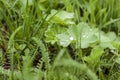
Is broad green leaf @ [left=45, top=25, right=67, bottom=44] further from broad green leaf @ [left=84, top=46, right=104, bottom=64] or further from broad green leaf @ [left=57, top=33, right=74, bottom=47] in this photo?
broad green leaf @ [left=84, top=46, right=104, bottom=64]

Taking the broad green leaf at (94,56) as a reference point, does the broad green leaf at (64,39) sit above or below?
above

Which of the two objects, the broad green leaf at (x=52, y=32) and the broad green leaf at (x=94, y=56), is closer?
the broad green leaf at (x=94, y=56)

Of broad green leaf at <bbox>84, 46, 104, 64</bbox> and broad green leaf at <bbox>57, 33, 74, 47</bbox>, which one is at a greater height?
broad green leaf at <bbox>57, 33, 74, 47</bbox>

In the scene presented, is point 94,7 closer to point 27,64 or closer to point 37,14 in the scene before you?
point 37,14

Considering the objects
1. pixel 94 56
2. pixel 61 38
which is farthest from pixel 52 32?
pixel 94 56

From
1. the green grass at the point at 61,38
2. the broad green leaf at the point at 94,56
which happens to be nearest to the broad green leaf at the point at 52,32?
the green grass at the point at 61,38

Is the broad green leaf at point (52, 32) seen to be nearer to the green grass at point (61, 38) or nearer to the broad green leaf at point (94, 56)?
the green grass at point (61, 38)

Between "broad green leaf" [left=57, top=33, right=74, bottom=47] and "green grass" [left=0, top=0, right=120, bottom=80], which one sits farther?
"broad green leaf" [left=57, top=33, right=74, bottom=47]

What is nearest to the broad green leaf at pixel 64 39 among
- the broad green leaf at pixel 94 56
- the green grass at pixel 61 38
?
the green grass at pixel 61 38

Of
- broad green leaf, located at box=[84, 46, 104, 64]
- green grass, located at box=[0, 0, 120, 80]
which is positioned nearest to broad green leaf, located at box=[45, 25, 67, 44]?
green grass, located at box=[0, 0, 120, 80]
